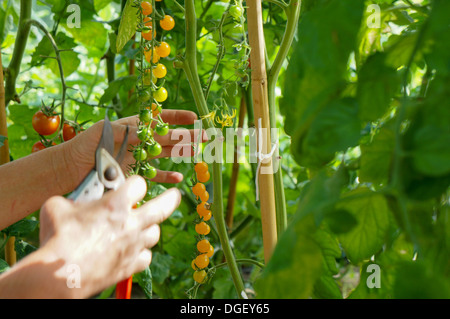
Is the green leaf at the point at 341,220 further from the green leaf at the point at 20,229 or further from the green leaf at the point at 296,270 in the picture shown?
the green leaf at the point at 20,229

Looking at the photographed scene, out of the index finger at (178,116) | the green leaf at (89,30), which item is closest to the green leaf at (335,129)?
the index finger at (178,116)

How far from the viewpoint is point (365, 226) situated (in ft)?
1.46

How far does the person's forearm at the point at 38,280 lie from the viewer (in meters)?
0.39

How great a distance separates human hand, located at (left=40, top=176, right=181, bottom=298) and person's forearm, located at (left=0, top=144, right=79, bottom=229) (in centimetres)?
39

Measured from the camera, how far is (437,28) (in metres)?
0.31

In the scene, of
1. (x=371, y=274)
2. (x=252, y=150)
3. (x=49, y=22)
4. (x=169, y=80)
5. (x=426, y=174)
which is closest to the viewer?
(x=426, y=174)

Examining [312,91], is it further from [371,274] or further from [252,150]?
[252,150]

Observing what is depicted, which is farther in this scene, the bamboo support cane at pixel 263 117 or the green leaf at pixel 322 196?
the bamboo support cane at pixel 263 117

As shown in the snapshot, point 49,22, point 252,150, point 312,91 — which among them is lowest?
point 252,150

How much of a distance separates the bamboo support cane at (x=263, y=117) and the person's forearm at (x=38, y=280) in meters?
0.24

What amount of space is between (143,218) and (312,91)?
0.67 ft

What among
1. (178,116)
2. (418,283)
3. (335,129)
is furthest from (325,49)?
(178,116)

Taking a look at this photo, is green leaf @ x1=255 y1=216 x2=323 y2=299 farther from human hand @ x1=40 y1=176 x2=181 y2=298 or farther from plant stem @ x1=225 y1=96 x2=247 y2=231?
plant stem @ x1=225 y1=96 x2=247 y2=231
